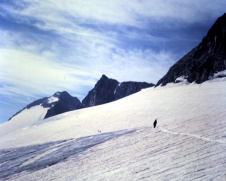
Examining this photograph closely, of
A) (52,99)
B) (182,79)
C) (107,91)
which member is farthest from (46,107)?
(182,79)

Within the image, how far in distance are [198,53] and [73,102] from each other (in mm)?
135736

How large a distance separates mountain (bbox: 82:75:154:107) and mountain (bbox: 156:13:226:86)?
4772cm

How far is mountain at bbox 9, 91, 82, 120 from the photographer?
148m

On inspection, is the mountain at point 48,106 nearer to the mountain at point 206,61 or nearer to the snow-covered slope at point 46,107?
the snow-covered slope at point 46,107

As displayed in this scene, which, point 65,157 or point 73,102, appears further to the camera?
point 73,102

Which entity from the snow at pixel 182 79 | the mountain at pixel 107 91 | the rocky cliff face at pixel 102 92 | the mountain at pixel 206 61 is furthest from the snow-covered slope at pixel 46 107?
the snow at pixel 182 79

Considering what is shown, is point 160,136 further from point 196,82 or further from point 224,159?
point 196,82

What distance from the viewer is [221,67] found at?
157 feet

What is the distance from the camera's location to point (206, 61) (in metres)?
54.0

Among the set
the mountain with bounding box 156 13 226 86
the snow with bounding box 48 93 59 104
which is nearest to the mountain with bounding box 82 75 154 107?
the mountain with bounding box 156 13 226 86

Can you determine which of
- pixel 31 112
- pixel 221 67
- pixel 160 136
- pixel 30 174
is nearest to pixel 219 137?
pixel 160 136

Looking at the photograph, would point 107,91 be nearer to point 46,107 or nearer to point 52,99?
point 46,107

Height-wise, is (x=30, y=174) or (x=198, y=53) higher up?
(x=198, y=53)

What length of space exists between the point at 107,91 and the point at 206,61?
238ft
